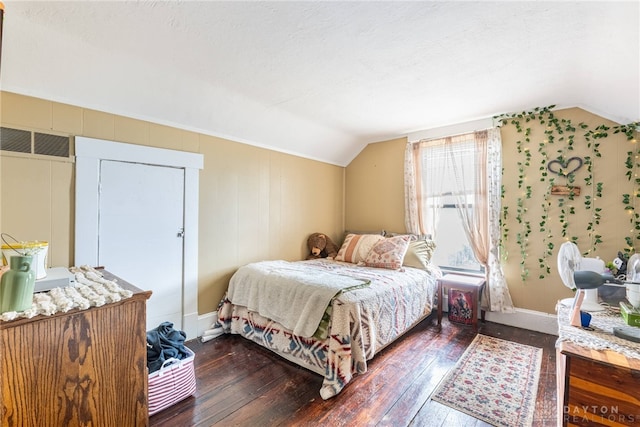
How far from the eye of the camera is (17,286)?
107 cm

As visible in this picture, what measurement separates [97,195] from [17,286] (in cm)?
130

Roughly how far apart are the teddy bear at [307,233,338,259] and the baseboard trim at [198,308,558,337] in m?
1.49

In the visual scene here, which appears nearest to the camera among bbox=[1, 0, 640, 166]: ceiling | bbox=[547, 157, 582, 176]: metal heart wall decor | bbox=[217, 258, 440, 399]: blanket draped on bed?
bbox=[1, 0, 640, 166]: ceiling

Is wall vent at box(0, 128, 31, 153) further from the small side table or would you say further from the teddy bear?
the small side table

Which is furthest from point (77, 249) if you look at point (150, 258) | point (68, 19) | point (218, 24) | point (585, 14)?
point (585, 14)

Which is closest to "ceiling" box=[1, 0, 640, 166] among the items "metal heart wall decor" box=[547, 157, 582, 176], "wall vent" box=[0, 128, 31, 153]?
"wall vent" box=[0, 128, 31, 153]

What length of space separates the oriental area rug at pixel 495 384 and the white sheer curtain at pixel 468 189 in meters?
0.71

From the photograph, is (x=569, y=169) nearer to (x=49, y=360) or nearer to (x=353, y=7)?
(x=353, y=7)

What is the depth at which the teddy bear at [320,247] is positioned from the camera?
12.7ft

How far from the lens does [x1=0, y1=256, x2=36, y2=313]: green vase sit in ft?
3.47

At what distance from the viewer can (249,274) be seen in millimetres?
2740

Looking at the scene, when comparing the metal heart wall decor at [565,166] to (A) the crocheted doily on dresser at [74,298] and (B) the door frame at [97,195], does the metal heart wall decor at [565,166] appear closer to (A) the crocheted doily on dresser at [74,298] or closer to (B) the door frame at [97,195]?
(B) the door frame at [97,195]

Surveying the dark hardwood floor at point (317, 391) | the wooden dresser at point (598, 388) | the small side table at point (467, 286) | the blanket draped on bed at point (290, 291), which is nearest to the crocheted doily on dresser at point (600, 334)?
the wooden dresser at point (598, 388)

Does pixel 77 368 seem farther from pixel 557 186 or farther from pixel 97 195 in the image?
pixel 557 186
